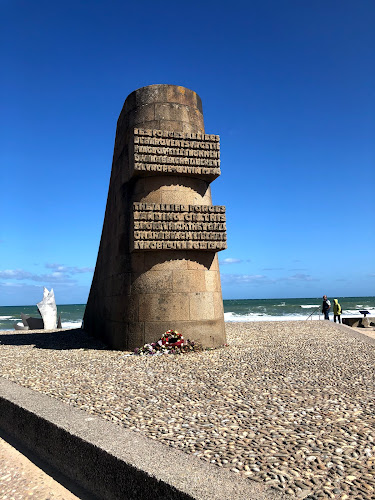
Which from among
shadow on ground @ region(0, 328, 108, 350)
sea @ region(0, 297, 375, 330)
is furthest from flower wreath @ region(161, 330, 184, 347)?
sea @ region(0, 297, 375, 330)

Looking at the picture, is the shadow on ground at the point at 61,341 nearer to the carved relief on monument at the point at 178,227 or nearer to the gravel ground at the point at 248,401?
the gravel ground at the point at 248,401

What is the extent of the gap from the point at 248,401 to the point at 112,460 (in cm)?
231

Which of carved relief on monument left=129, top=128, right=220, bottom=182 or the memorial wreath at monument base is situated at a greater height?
carved relief on monument left=129, top=128, right=220, bottom=182

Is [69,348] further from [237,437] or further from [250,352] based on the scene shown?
[237,437]

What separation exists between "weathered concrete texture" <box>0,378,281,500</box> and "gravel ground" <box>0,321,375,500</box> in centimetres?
26

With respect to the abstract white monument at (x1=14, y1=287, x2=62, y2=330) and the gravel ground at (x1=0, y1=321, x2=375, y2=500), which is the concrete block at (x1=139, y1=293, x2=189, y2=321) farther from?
the abstract white monument at (x1=14, y1=287, x2=62, y2=330)

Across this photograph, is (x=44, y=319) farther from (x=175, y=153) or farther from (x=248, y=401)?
(x=248, y=401)

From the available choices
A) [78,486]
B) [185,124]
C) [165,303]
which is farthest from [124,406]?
[185,124]

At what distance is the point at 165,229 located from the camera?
9.62 m

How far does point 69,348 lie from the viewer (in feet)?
34.3

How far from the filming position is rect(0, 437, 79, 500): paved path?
11.0 feet

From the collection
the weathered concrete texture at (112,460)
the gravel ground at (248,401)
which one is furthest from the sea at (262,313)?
the weathered concrete texture at (112,460)

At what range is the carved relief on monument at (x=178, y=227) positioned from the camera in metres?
9.48

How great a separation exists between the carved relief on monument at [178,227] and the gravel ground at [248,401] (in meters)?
2.66
